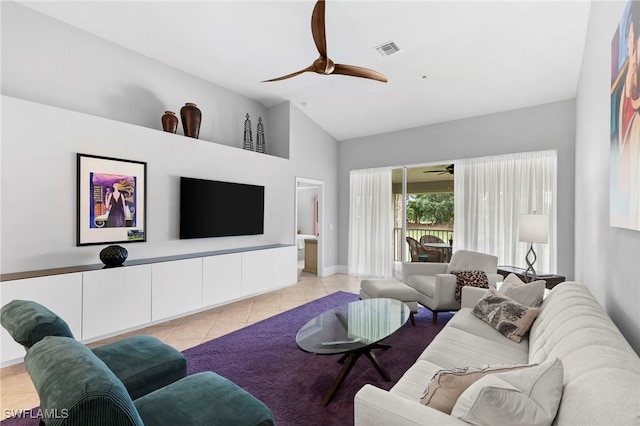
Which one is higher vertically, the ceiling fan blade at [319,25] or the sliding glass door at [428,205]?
the ceiling fan blade at [319,25]

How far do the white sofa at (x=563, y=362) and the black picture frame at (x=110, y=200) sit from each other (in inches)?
135

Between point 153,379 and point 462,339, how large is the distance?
1975mm

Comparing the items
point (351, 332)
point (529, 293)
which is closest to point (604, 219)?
point (529, 293)

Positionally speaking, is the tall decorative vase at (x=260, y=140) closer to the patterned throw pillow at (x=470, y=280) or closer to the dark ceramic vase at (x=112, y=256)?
the dark ceramic vase at (x=112, y=256)

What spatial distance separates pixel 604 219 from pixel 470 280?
4.96ft

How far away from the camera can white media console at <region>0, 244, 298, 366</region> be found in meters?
2.58

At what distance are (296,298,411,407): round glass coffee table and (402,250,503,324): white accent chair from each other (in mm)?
685

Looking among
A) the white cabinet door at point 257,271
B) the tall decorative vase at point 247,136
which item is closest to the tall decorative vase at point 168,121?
the tall decorative vase at point 247,136

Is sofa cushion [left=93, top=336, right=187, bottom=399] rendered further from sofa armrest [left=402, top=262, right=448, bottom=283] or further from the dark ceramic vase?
sofa armrest [left=402, top=262, right=448, bottom=283]

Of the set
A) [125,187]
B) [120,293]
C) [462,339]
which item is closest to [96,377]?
[462,339]

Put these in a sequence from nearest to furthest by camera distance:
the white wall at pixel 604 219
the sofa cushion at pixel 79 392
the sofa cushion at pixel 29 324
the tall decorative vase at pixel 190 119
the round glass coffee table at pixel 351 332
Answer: the sofa cushion at pixel 79 392, the sofa cushion at pixel 29 324, the white wall at pixel 604 219, the round glass coffee table at pixel 351 332, the tall decorative vase at pixel 190 119

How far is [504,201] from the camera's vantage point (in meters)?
4.62

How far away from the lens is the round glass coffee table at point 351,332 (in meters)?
2.04

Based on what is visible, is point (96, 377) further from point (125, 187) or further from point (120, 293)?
point (125, 187)
